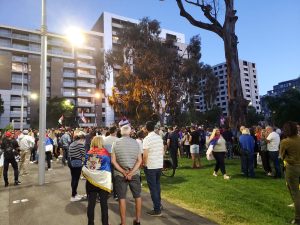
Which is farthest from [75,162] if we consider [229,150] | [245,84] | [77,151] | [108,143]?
[245,84]

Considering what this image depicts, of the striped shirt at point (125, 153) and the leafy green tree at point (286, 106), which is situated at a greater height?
the leafy green tree at point (286, 106)

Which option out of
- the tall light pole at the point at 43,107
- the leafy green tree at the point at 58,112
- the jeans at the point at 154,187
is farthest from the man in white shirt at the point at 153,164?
the leafy green tree at the point at 58,112

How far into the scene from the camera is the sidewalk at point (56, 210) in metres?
6.25

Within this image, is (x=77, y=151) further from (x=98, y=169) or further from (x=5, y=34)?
(x=5, y=34)

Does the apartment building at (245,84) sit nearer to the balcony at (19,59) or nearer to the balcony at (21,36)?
the balcony at (21,36)

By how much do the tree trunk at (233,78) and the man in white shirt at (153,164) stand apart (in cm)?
1114

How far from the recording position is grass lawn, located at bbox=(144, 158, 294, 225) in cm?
637

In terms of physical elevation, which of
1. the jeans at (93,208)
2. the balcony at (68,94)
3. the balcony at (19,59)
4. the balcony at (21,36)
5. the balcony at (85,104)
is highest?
the balcony at (21,36)

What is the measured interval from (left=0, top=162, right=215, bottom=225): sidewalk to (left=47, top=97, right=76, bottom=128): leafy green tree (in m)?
51.2

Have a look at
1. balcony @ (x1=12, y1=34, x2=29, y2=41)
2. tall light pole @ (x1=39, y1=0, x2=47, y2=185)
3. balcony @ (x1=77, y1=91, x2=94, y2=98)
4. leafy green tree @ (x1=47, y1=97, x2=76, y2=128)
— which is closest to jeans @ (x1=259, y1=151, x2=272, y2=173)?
tall light pole @ (x1=39, y1=0, x2=47, y2=185)

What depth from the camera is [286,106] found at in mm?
39656

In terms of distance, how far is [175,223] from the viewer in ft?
19.6

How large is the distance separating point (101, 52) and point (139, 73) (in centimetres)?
997

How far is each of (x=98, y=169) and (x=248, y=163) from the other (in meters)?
7.35
